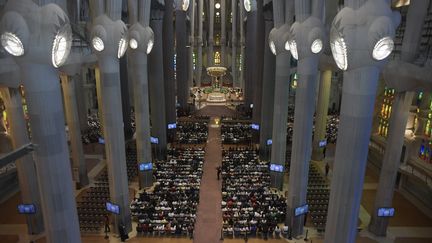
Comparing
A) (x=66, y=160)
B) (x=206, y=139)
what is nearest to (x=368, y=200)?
(x=206, y=139)

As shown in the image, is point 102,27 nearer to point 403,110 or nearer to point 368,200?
point 403,110

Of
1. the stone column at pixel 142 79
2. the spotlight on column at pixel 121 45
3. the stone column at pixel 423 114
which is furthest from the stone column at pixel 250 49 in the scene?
the spotlight on column at pixel 121 45

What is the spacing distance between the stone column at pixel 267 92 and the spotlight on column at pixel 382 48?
14.6 m

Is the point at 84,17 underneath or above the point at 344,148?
above

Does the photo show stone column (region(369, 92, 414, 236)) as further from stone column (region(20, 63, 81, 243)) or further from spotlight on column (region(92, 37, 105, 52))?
stone column (region(20, 63, 81, 243))

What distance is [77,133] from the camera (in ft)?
72.2

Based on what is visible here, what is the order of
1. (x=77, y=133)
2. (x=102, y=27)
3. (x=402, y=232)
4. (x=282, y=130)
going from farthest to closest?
(x=77, y=133) < (x=282, y=130) < (x=402, y=232) < (x=102, y=27)

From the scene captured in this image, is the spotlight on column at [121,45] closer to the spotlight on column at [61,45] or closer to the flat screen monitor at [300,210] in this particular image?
the spotlight on column at [61,45]

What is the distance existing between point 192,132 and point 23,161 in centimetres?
1926

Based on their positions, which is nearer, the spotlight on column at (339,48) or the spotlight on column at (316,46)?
the spotlight on column at (339,48)

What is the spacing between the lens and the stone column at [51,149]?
9.19 metres

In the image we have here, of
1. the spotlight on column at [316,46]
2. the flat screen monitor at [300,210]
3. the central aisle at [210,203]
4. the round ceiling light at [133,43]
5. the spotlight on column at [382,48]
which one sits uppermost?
the round ceiling light at [133,43]

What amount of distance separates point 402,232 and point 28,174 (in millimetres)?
19085

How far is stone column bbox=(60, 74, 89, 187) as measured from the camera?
21344 millimetres
